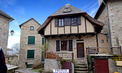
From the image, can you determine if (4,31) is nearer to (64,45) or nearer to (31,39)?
(31,39)

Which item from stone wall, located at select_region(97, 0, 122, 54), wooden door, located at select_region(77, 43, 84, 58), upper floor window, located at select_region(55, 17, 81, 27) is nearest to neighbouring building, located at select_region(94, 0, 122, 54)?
stone wall, located at select_region(97, 0, 122, 54)

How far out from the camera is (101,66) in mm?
8180

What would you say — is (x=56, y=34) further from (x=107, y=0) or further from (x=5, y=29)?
(x=5, y=29)

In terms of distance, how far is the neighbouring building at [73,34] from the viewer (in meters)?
10.3

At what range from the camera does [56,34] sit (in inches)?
420

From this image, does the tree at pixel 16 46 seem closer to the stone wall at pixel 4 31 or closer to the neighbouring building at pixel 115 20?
the stone wall at pixel 4 31

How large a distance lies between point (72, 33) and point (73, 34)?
256 mm

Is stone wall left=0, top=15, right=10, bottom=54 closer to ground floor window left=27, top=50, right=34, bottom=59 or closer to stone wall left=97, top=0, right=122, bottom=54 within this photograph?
ground floor window left=27, top=50, right=34, bottom=59

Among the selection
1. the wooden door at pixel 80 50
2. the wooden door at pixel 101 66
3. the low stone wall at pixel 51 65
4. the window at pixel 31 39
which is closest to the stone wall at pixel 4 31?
the window at pixel 31 39

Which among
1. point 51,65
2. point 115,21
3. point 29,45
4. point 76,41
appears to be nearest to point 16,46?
point 29,45

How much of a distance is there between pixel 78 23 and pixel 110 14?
3604 mm

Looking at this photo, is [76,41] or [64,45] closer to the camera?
[76,41]

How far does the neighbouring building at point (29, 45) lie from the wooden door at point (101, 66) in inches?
476

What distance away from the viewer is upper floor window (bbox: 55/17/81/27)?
10.6 m
